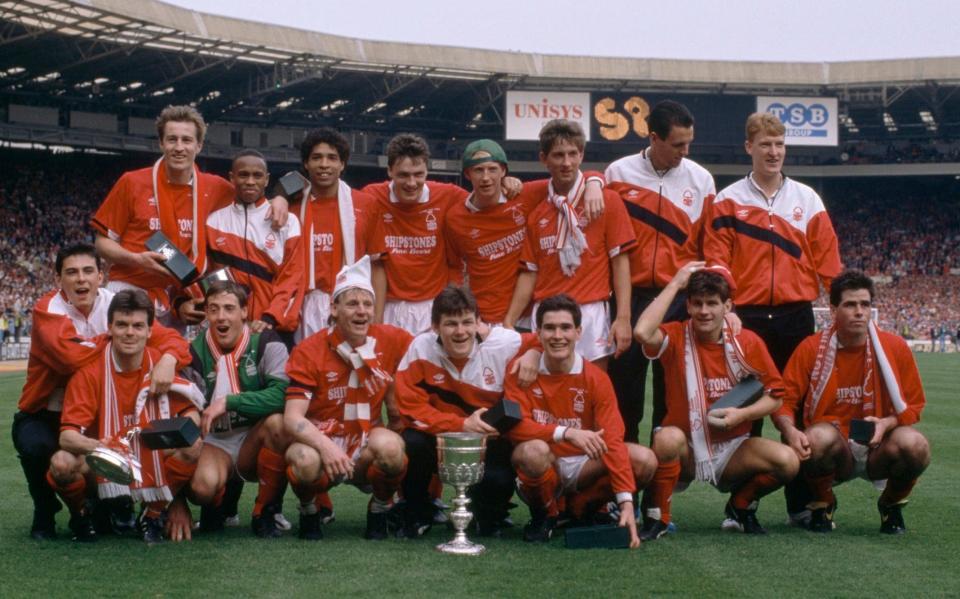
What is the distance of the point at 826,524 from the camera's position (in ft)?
18.1

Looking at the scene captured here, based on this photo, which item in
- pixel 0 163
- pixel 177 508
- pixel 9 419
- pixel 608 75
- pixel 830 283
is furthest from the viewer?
pixel 608 75

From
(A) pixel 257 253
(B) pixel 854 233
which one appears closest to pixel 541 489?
(A) pixel 257 253

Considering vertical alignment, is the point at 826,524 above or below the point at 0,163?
below

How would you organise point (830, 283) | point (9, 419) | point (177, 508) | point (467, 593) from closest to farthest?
point (467, 593), point (177, 508), point (830, 283), point (9, 419)

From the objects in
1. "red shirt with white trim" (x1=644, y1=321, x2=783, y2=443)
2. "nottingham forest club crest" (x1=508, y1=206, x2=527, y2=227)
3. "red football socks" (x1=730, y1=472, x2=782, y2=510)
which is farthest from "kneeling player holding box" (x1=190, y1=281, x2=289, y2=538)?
"red football socks" (x1=730, y1=472, x2=782, y2=510)

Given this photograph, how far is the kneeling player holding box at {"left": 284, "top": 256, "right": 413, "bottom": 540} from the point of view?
16.8 feet

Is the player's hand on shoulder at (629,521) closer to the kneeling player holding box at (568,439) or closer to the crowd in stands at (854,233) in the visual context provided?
the kneeling player holding box at (568,439)

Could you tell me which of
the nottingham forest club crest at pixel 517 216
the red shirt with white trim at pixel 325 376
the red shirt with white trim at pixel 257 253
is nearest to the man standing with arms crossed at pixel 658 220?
the nottingham forest club crest at pixel 517 216

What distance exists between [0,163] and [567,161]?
3053cm

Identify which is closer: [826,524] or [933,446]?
[826,524]

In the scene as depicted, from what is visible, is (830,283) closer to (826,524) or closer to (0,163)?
(826,524)

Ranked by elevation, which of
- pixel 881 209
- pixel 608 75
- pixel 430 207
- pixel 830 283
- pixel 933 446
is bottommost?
pixel 933 446

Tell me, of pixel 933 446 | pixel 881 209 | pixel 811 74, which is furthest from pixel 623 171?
pixel 881 209

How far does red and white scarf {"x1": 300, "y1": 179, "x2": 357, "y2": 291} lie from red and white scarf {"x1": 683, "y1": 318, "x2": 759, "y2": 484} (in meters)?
1.92
